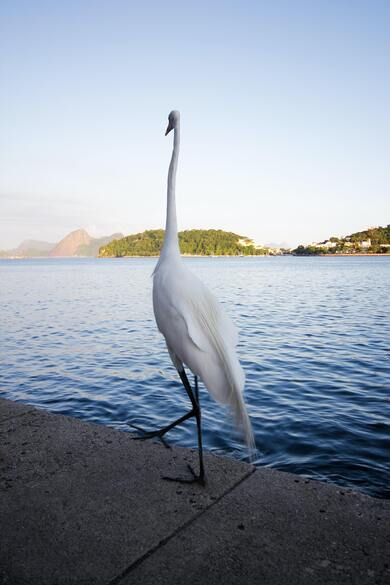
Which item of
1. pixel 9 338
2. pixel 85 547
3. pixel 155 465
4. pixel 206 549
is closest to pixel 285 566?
pixel 206 549

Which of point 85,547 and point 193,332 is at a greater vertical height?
point 193,332

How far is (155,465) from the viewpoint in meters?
3.46

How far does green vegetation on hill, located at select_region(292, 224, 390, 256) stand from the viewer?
6748 inches

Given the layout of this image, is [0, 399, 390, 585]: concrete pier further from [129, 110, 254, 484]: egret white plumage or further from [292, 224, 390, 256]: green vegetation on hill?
[292, 224, 390, 256]: green vegetation on hill

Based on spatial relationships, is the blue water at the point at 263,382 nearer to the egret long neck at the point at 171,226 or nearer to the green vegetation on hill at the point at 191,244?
the egret long neck at the point at 171,226

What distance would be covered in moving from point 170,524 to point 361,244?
190245mm

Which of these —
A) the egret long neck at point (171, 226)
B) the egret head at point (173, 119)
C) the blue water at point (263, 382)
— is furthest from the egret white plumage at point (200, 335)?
the blue water at point (263, 382)

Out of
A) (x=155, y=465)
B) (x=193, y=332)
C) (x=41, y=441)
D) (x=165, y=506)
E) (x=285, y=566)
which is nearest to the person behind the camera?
(x=285, y=566)

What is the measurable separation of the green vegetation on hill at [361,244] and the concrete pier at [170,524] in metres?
181

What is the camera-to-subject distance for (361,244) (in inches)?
7042

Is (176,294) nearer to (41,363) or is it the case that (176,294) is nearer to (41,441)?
(41,441)

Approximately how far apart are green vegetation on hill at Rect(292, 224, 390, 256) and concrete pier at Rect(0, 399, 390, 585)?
180548 millimetres

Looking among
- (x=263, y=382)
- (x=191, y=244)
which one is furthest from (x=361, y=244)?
(x=263, y=382)

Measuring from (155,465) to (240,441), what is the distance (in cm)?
273
